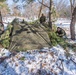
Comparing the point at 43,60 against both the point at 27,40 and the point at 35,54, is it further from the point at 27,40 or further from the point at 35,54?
the point at 27,40

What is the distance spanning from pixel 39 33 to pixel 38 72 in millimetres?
3581

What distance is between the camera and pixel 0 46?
8.87 meters

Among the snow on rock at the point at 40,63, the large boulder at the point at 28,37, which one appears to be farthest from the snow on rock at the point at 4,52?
the large boulder at the point at 28,37

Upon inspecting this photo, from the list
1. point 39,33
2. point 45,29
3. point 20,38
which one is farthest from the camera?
point 45,29

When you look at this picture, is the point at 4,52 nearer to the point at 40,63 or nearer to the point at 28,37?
the point at 28,37

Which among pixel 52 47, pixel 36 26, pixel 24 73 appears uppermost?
pixel 36 26

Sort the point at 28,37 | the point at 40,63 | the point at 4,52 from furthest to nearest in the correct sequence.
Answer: the point at 28,37
the point at 4,52
the point at 40,63

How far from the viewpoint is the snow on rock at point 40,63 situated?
6965 mm

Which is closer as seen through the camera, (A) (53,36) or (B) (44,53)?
(B) (44,53)

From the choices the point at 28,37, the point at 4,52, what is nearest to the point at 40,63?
the point at 4,52

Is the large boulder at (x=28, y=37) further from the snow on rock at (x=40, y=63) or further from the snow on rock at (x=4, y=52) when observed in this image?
the snow on rock at (x=40, y=63)

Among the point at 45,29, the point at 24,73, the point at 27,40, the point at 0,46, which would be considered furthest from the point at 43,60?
the point at 45,29

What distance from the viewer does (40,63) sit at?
740 cm

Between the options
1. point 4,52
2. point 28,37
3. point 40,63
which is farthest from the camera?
point 28,37
